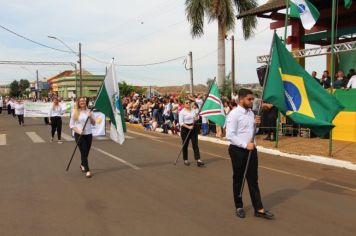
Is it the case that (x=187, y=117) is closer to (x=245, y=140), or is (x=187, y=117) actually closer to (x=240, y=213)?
(x=245, y=140)

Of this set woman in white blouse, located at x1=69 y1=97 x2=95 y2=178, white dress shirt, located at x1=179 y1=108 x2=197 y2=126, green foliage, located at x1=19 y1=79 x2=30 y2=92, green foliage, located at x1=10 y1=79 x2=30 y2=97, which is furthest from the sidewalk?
green foliage, located at x1=19 y1=79 x2=30 y2=92

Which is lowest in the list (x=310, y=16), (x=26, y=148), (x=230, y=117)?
(x=26, y=148)

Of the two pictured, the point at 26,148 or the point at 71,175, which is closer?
the point at 71,175

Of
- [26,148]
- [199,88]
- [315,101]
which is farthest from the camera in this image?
[199,88]

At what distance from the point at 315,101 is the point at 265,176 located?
2.23 m

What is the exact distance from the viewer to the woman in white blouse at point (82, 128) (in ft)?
32.7

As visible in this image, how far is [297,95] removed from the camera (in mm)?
8156

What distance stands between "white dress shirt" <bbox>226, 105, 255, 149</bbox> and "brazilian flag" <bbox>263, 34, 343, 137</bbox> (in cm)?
119

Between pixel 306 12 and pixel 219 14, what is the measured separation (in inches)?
623

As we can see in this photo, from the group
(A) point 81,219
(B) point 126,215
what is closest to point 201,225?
(B) point 126,215

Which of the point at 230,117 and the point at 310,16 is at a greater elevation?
the point at 310,16

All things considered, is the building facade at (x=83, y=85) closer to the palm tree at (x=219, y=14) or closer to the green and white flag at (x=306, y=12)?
the palm tree at (x=219, y=14)

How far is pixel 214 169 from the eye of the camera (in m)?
10.8

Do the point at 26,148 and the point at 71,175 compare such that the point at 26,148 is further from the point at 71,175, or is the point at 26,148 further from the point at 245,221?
the point at 245,221
